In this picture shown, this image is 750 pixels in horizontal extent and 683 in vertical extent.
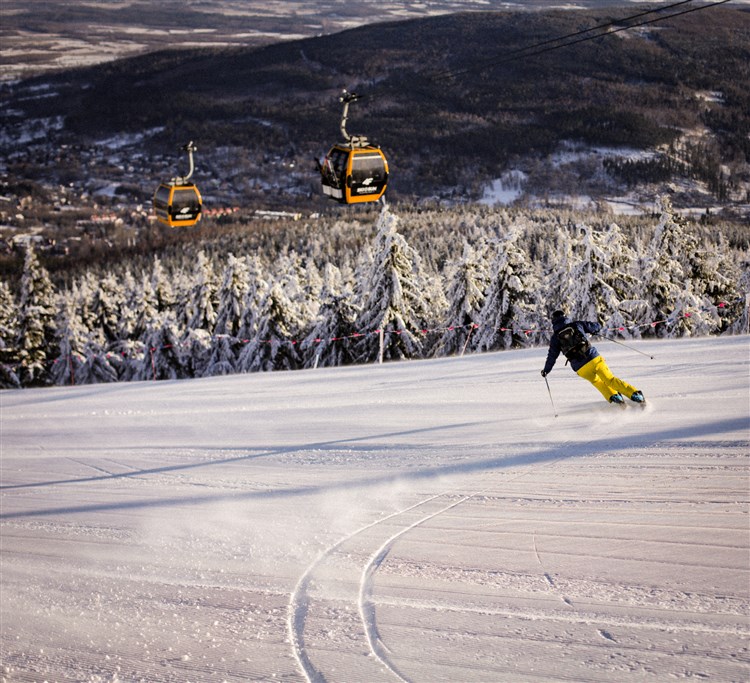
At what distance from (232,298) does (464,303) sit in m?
12.4

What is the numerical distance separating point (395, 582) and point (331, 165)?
36.1 feet

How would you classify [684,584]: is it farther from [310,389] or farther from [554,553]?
[310,389]

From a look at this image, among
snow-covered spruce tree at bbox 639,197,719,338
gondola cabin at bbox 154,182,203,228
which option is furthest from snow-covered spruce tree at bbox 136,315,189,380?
snow-covered spruce tree at bbox 639,197,719,338

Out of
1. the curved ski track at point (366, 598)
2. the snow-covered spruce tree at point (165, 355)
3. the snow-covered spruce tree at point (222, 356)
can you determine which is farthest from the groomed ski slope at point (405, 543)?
the snow-covered spruce tree at point (165, 355)

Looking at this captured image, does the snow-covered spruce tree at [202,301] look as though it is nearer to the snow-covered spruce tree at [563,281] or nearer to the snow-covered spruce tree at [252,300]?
the snow-covered spruce tree at [252,300]

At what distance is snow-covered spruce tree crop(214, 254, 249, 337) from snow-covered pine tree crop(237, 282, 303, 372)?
273 centimetres

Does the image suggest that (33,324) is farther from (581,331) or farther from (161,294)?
(581,331)

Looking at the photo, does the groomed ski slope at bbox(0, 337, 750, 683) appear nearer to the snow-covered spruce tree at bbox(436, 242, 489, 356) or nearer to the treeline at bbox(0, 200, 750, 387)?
the treeline at bbox(0, 200, 750, 387)

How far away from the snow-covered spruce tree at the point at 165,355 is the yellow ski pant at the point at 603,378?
31835 mm

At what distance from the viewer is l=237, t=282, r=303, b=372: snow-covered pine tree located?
112 ft

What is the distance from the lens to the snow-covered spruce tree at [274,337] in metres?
34.2

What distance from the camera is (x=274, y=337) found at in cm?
3406

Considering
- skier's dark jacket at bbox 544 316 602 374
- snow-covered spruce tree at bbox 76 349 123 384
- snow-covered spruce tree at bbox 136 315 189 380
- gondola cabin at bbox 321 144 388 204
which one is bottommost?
snow-covered spruce tree at bbox 76 349 123 384

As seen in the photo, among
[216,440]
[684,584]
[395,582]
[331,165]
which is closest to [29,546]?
[216,440]
